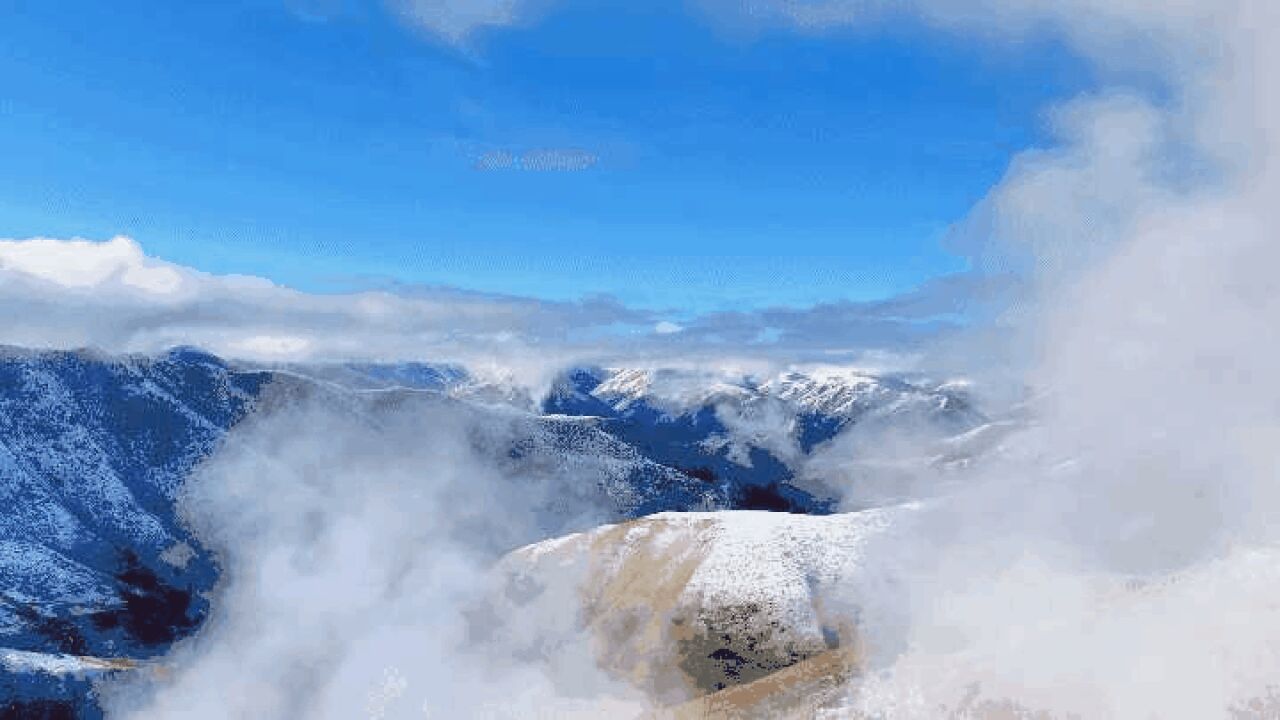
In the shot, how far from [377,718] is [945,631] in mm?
103411

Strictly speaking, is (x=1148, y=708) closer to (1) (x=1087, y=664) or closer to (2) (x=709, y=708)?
(1) (x=1087, y=664)

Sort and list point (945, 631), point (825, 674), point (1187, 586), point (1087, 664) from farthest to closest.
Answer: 1. point (945, 631)
2. point (825, 674)
3. point (1187, 586)
4. point (1087, 664)

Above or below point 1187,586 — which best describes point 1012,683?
below

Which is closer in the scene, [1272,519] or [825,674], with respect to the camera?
[825,674]

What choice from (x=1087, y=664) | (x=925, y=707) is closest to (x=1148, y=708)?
(x=1087, y=664)

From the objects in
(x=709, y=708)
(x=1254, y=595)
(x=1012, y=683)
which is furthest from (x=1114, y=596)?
(x=709, y=708)

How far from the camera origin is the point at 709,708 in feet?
607

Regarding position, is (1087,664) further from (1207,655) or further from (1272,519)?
(1272,519)

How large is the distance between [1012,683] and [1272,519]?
80959 mm

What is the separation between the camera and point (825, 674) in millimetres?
177625

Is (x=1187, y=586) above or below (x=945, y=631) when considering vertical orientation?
above

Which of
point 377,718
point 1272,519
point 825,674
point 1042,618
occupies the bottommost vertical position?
point 377,718

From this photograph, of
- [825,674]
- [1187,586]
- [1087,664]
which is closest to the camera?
[1087,664]

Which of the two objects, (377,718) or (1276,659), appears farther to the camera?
(377,718)
